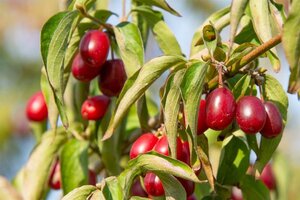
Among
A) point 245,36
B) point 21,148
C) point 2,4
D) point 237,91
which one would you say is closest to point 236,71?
point 237,91

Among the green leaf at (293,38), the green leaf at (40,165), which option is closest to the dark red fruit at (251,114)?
the green leaf at (293,38)

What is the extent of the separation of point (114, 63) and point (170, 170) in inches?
21.5

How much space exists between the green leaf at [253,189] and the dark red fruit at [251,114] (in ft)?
1.05

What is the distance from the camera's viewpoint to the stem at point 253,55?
1.44 meters

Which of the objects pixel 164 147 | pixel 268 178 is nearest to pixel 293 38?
pixel 164 147

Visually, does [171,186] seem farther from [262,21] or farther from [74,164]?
[74,164]

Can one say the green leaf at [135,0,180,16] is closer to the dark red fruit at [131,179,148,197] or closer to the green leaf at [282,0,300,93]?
the dark red fruit at [131,179,148,197]

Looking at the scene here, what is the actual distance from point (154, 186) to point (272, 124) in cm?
26

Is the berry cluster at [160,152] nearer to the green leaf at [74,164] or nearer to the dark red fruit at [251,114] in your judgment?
the dark red fruit at [251,114]

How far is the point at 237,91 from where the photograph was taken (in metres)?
1.67

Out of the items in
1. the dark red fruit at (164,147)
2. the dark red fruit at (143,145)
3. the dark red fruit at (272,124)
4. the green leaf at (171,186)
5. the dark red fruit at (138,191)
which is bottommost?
the dark red fruit at (138,191)

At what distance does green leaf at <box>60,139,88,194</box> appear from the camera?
2008 millimetres

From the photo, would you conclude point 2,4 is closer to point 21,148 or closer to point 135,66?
point 21,148

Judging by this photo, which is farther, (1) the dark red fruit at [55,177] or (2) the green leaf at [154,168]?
(1) the dark red fruit at [55,177]
